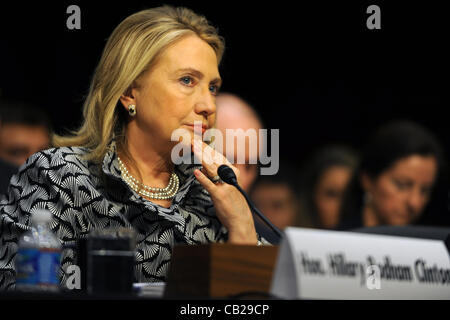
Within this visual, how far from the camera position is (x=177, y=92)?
2.66 meters

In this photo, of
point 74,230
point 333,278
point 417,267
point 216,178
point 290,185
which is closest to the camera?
point 333,278

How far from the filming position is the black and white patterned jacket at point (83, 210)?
7.90 feet

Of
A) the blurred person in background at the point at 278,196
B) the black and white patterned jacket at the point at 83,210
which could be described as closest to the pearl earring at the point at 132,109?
the black and white patterned jacket at the point at 83,210

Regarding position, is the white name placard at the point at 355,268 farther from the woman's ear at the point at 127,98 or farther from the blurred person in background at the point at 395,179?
the blurred person in background at the point at 395,179

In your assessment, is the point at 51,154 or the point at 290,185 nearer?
the point at 51,154

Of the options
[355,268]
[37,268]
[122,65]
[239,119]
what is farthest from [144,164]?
[239,119]

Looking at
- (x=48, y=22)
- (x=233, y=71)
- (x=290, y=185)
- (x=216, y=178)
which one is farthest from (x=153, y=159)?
(x=290, y=185)

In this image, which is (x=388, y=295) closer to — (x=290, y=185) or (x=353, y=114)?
(x=290, y=185)

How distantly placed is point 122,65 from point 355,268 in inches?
52.6

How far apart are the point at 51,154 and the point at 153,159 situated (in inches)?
13.6

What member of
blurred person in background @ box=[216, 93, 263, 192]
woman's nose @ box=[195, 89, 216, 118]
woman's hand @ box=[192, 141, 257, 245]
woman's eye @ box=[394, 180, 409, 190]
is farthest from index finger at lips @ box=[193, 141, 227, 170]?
woman's eye @ box=[394, 180, 409, 190]

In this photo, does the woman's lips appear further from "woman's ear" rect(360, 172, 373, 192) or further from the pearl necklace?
"woman's ear" rect(360, 172, 373, 192)

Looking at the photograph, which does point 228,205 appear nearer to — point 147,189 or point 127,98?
point 147,189

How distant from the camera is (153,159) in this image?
2.77m
